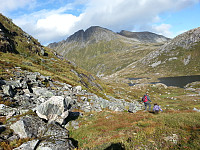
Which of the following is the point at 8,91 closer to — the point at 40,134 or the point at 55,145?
the point at 40,134

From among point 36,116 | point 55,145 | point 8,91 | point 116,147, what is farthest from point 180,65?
point 8,91

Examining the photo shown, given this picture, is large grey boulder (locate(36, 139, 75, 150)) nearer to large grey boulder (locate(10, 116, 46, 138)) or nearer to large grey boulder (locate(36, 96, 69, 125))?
large grey boulder (locate(10, 116, 46, 138))

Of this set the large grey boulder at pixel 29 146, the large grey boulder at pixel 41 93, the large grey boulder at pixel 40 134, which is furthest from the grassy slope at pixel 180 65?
the large grey boulder at pixel 29 146

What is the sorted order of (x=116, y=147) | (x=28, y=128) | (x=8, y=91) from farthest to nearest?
1. (x=8, y=91)
2. (x=28, y=128)
3. (x=116, y=147)

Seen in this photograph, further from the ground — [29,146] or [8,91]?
[8,91]

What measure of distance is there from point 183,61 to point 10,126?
221 metres

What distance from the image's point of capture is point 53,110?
12.8m

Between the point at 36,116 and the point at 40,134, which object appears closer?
the point at 40,134

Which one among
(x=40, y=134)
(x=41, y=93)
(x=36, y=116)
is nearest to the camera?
(x=40, y=134)

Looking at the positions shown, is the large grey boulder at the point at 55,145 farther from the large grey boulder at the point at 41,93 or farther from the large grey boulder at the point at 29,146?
the large grey boulder at the point at 41,93

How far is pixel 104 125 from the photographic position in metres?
14.1

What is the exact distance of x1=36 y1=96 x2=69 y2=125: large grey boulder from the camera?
39.9 ft

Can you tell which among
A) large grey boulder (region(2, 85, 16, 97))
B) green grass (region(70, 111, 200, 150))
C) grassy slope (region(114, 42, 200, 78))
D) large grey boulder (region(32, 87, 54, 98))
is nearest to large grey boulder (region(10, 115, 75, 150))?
green grass (region(70, 111, 200, 150))

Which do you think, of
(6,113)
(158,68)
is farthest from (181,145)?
(158,68)
